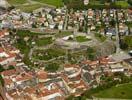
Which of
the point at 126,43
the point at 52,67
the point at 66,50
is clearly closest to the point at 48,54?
the point at 66,50

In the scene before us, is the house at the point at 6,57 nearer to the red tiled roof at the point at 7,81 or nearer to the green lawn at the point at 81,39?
the red tiled roof at the point at 7,81

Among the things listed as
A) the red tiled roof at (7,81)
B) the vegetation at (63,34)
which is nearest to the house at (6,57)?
the red tiled roof at (7,81)

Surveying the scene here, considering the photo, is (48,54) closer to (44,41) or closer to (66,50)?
(66,50)

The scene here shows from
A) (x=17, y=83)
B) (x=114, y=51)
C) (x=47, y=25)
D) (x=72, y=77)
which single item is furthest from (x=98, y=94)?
(x=47, y=25)

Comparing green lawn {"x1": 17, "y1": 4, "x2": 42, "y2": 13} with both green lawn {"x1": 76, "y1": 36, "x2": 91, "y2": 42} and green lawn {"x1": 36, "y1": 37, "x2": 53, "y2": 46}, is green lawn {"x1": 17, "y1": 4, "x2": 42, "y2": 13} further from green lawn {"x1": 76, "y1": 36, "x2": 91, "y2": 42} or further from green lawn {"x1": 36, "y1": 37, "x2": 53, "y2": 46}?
green lawn {"x1": 76, "y1": 36, "x2": 91, "y2": 42}

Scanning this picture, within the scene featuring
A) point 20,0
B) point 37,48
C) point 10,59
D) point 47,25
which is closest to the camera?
point 10,59

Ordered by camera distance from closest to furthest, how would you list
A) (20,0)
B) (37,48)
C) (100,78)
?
1. (100,78)
2. (37,48)
3. (20,0)

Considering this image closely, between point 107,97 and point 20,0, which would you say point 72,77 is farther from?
point 20,0

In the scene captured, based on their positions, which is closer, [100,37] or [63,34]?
[100,37]
